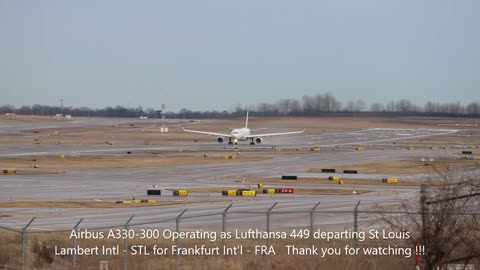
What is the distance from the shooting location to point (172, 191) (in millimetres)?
53281

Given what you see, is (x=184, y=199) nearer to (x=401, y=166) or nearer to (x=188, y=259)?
(x=188, y=259)

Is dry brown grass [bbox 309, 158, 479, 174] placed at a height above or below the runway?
below

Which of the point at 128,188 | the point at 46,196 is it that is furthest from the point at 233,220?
the point at 128,188

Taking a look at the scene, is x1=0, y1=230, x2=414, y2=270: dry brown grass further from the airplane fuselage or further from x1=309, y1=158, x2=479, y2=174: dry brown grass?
the airplane fuselage

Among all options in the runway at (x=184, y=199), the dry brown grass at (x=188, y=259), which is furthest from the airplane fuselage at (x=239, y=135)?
the dry brown grass at (x=188, y=259)

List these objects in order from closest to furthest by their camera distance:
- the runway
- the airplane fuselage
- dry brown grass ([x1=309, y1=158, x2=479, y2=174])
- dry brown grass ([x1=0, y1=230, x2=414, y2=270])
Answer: dry brown grass ([x1=0, y1=230, x2=414, y2=270]) < the runway < dry brown grass ([x1=309, y1=158, x2=479, y2=174]) < the airplane fuselage

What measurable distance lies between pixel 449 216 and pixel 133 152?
89567mm

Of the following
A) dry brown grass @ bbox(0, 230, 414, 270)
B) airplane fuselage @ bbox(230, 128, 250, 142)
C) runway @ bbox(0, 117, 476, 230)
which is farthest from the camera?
airplane fuselage @ bbox(230, 128, 250, 142)

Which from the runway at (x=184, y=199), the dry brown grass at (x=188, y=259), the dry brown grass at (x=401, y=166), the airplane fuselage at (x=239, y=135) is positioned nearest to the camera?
the dry brown grass at (x=188, y=259)

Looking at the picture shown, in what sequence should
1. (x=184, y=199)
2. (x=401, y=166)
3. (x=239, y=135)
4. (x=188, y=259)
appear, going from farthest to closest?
(x=239, y=135) < (x=401, y=166) < (x=184, y=199) < (x=188, y=259)

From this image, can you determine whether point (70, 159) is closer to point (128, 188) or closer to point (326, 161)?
point (326, 161)

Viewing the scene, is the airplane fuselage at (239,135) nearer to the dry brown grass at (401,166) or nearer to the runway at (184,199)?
the runway at (184,199)

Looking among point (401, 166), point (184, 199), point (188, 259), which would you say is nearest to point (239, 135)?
point (401, 166)

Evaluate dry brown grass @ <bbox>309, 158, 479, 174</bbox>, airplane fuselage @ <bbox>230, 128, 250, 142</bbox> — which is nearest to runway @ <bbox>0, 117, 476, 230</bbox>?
dry brown grass @ <bbox>309, 158, 479, 174</bbox>
